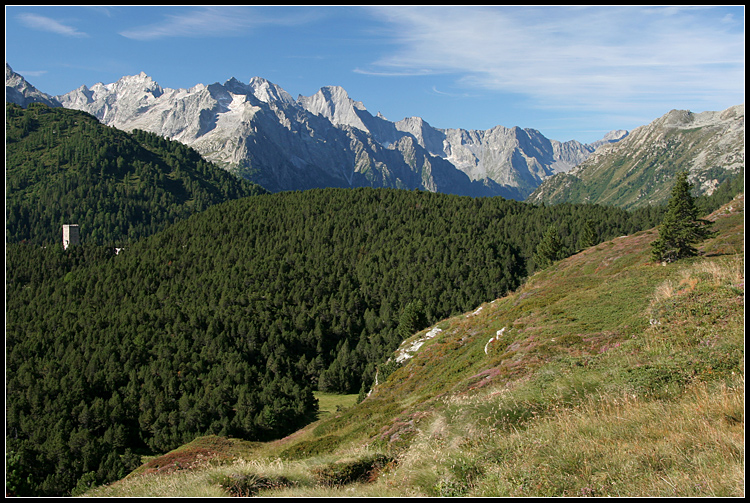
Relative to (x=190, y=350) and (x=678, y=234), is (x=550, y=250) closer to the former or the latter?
(x=678, y=234)

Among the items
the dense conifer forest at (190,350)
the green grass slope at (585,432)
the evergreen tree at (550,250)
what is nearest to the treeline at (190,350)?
the dense conifer forest at (190,350)

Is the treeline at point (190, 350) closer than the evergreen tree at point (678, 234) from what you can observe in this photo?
No

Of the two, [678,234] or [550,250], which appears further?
[550,250]

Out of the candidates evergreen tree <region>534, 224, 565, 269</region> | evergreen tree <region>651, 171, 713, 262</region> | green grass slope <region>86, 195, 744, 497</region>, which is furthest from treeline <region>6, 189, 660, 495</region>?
evergreen tree <region>651, 171, 713, 262</region>

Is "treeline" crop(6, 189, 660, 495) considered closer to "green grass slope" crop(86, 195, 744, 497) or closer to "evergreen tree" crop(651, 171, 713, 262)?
"green grass slope" crop(86, 195, 744, 497)

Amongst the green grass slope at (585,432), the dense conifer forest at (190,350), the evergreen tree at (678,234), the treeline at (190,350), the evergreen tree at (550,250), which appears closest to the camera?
the green grass slope at (585,432)

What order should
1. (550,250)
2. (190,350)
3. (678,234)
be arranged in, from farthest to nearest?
(190,350)
(550,250)
(678,234)

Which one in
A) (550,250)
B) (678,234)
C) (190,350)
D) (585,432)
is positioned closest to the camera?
(585,432)

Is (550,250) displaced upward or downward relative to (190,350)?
upward

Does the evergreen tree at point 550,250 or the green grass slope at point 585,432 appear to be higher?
the evergreen tree at point 550,250

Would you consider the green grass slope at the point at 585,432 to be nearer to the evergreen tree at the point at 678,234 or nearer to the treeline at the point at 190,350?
the evergreen tree at the point at 678,234

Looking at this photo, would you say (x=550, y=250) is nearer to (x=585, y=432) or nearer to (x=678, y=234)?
(x=678, y=234)

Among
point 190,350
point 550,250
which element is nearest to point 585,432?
point 550,250

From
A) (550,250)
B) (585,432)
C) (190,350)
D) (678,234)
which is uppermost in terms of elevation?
(678,234)
